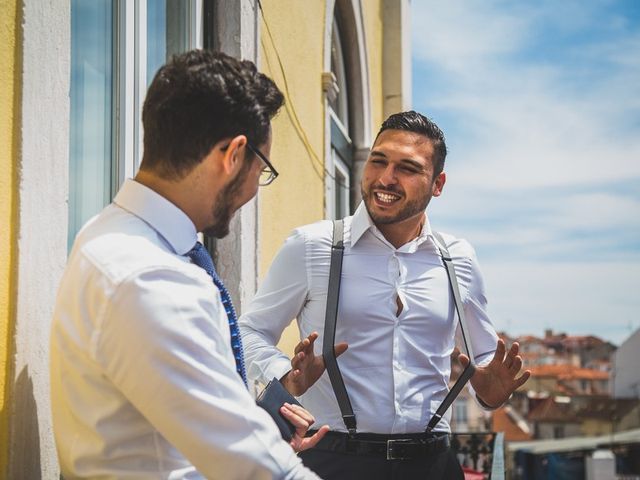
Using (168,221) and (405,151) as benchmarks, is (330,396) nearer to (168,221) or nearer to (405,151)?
(405,151)

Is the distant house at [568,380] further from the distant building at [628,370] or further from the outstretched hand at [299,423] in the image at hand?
the outstretched hand at [299,423]

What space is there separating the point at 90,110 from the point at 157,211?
1169mm

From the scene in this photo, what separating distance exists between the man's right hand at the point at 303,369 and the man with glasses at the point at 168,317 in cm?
87

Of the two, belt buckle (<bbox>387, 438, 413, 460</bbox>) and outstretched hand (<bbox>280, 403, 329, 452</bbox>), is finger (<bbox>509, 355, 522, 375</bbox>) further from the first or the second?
outstretched hand (<bbox>280, 403, 329, 452</bbox>)

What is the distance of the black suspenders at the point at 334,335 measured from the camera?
2.77m

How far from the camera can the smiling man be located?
9.20 feet

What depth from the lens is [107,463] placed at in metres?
1.49

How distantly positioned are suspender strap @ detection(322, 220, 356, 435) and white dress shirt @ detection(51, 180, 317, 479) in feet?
3.90

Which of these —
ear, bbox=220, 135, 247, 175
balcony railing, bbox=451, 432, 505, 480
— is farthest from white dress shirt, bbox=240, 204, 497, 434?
balcony railing, bbox=451, 432, 505, 480

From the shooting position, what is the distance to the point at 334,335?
284cm

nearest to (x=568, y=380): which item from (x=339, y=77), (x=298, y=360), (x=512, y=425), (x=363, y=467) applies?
(x=512, y=425)

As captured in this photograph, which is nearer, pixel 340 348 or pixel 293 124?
pixel 340 348

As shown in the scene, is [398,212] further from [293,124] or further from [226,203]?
[293,124]

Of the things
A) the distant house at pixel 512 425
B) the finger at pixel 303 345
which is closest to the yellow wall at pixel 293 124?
the finger at pixel 303 345
